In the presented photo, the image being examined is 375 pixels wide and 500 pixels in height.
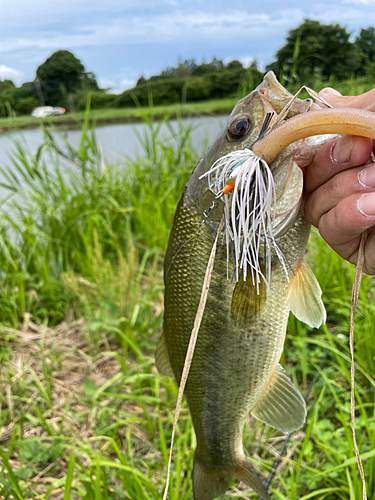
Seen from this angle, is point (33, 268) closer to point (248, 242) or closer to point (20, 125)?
point (20, 125)

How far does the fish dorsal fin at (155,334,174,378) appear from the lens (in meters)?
1.41

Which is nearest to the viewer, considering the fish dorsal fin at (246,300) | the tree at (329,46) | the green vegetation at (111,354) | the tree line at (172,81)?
the fish dorsal fin at (246,300)

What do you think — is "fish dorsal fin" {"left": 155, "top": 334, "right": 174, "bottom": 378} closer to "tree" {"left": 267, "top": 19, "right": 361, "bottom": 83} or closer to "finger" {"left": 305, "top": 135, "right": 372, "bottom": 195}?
"finger" {"left": 305, "top": 135, "right": 372, "bottom": 195}

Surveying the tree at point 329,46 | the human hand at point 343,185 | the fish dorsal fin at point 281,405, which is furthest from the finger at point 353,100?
the tree at point 329,46

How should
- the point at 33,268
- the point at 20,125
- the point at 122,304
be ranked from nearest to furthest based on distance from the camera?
the point at 122,304 → the point at 33,268 → the point at 20,125

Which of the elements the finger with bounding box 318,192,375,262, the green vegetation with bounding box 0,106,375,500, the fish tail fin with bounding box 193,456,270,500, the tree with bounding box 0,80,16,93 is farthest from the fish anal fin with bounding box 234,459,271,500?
the tree with bounding box 0,80,16,93

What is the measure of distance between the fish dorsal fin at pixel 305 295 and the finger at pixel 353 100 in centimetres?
47

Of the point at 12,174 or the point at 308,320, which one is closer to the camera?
the point at 308,320

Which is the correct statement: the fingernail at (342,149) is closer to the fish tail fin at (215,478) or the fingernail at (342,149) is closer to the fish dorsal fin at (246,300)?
the fish dorsal fin at (246,300)

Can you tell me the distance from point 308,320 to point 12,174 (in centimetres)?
348

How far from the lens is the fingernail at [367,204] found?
949mm

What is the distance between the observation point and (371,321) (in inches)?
84.4

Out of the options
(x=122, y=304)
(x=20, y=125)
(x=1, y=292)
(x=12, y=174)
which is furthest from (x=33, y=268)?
(x=20, y=125)

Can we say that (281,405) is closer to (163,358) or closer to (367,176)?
(163,358)
